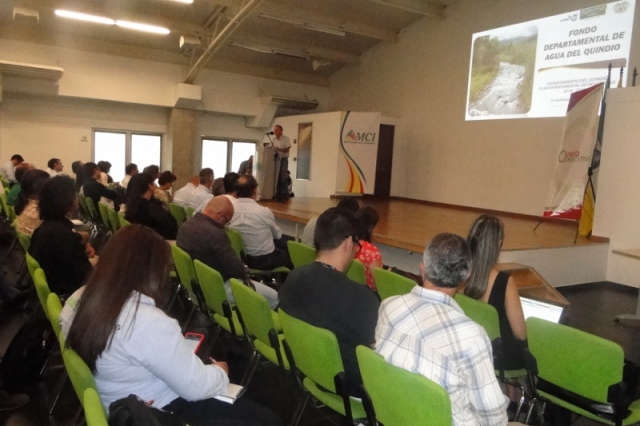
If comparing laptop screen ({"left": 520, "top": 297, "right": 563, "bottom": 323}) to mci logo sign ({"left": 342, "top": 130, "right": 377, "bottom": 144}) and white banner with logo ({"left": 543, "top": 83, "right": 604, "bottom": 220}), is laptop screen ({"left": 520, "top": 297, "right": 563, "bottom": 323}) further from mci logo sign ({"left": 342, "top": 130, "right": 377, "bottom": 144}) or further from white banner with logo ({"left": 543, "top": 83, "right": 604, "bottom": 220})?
mci logo sign ({"left": 342, "top": 130, "right": 377, "bottom": 144})

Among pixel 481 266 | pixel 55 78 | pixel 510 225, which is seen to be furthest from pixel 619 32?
pixel 55 78

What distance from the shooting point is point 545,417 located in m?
2.38

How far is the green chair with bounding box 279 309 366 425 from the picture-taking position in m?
1.90

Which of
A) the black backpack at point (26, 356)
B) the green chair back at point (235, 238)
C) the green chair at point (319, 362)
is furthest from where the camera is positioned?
the green chair back at point (235, 238)

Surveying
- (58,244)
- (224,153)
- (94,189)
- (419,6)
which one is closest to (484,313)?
(58,244)

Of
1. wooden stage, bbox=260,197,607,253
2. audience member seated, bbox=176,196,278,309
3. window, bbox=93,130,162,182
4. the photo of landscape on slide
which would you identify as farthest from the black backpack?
window, bbox=93,130,162,182

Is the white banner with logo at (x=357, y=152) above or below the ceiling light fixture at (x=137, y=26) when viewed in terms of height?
below

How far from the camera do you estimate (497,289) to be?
89.7 inches

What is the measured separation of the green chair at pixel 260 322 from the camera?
2.33 meters

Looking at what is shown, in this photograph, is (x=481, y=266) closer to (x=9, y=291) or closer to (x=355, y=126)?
(x=9, y=291)

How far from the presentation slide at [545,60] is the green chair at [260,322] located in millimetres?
7190

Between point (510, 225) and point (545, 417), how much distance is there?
563 cm

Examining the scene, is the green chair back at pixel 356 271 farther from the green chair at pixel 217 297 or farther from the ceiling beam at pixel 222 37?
the ceiling beam at pixel 222 37

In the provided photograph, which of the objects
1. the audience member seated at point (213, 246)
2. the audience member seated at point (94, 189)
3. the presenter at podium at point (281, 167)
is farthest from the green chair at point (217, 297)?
the presenter at podium at point (281, 167)
